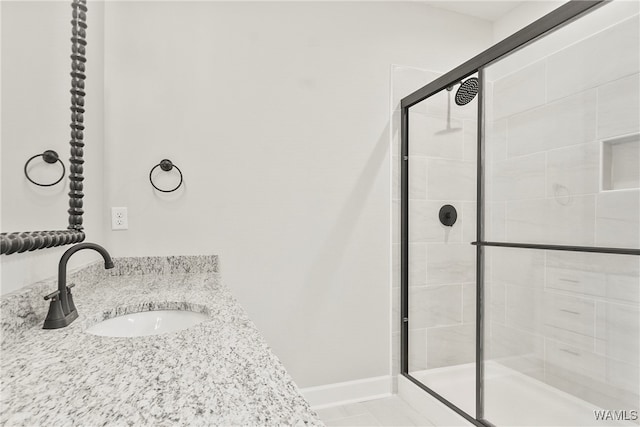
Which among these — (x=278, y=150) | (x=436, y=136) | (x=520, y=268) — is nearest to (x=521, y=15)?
(x=436, y=136)

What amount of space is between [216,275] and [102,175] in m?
0.73

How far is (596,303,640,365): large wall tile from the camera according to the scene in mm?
1555

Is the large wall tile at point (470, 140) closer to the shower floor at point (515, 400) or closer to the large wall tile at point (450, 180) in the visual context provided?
the large wall tile at point (450, 180)

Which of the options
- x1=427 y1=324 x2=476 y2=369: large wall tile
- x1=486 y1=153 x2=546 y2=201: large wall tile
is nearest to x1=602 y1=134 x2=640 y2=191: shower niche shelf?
x1=486 y1=153 x2=546 y2=201: large wall tile

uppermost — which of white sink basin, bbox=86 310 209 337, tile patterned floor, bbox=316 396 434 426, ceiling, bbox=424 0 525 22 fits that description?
ceiling, bbox=424 0 525 22

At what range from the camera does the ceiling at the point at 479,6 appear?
2279mm

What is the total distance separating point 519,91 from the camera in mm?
1712

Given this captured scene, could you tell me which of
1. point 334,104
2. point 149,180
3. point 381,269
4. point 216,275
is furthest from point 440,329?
point 149,180

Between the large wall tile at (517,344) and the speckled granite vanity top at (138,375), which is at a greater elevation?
the speckled granite vanity top at (138,375)

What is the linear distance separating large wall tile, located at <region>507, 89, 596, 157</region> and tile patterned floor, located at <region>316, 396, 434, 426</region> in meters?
1.50

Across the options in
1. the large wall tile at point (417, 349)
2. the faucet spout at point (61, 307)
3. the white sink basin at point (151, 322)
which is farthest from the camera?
the large wall tile at point (417, 349)

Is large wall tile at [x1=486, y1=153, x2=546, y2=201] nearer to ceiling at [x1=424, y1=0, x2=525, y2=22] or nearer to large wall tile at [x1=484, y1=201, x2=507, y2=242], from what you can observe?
large wall tile at [x1=484, y1=201, x2=507, y2=242]

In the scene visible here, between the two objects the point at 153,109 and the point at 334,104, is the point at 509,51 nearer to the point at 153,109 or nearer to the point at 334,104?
the point at 334,104

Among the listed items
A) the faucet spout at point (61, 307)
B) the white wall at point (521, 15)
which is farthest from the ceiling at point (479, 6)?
the faucet spout at point (61, 307)
